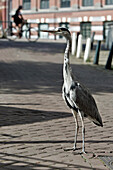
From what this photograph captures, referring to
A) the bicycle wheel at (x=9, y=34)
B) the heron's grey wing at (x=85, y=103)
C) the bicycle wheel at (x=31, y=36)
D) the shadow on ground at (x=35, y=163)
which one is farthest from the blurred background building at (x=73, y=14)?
the shadow on ground at (x=35, y=163)

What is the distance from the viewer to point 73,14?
40094 mm

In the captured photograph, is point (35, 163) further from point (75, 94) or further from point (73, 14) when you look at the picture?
point (73, 14)

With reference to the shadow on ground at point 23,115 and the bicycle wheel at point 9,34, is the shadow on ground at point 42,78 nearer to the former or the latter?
the shadow on ground at point 23,115

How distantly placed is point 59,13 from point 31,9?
3817 millimetres

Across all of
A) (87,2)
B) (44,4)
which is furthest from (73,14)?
(44,4)

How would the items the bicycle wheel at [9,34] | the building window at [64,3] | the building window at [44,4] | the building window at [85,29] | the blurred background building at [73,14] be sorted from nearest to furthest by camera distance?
the bicycle wheel at [9,34] < the blurred background building at [73,14] < the building window at [85,29] < the building window at [64,3] < the building window at [44,4]

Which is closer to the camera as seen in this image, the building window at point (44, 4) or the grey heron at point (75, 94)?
the grey heron at point (75, 94)

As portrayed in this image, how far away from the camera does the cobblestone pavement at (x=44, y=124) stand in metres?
4.91

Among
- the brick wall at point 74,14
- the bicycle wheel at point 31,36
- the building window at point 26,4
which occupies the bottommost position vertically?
the bicycle wheel at point 31,36

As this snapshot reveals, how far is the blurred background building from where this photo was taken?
3772cm

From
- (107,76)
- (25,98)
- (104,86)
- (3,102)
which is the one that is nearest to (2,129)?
(3,102)

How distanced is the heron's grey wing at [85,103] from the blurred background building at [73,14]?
31.0 metres

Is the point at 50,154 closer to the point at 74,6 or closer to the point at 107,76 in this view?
the point at 107,76

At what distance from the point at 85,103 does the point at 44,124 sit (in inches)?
72.5
